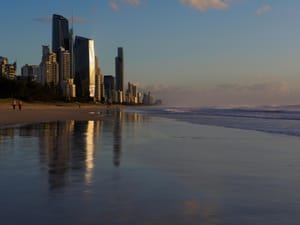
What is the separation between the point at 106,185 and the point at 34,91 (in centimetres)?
13160

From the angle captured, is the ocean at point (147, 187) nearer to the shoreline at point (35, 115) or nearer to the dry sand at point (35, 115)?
the shoreline at point (35, 115)

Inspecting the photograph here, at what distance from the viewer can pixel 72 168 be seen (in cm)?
969

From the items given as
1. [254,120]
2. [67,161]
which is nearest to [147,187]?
[67,161]

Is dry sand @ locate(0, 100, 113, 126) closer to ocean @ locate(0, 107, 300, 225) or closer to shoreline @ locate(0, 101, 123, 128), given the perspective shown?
shoreline @ locate(0, 101, 123, 128)

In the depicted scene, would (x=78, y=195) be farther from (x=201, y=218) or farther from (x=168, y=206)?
Result: (x=201, y=218)

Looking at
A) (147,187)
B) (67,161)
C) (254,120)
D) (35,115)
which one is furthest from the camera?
(35,115)

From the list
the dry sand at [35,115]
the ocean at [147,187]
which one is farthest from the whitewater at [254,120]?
the ocean at [147,187]

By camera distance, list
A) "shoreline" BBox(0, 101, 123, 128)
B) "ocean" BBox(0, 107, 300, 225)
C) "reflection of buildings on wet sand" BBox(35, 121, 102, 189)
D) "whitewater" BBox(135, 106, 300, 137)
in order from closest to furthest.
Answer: "ocean" BBox(0, 107, 300, 225) → "reflection of buildings on wet sand" BBox(35, 121, 102, 189) → "whitewater" BBox(135, 106, 300, 137) → "shoreline" BBox(0, 101, 123, 128)

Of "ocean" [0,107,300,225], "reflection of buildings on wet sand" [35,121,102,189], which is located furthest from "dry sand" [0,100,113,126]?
"ocean" [0,107,300,225]

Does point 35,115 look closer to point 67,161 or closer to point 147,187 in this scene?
point 67,161

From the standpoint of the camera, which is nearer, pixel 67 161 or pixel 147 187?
→ pixel 147 187

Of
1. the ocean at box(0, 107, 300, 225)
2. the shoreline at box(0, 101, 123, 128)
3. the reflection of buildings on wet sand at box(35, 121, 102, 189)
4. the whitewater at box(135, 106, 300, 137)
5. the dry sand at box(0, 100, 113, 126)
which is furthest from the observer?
the dry sand at box(0, 100, 113, 126)

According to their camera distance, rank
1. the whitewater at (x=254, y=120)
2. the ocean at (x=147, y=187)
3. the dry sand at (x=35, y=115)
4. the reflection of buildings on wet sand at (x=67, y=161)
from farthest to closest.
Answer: the dry sand at (x=35, y=115), the whitewater at (x=254, y=120), the reflection of buildings on wet sand at (x=67, y=161), the ocean at (x=147, y=187)

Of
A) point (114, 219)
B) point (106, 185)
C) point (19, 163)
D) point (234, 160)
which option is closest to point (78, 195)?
point (106, 185)
